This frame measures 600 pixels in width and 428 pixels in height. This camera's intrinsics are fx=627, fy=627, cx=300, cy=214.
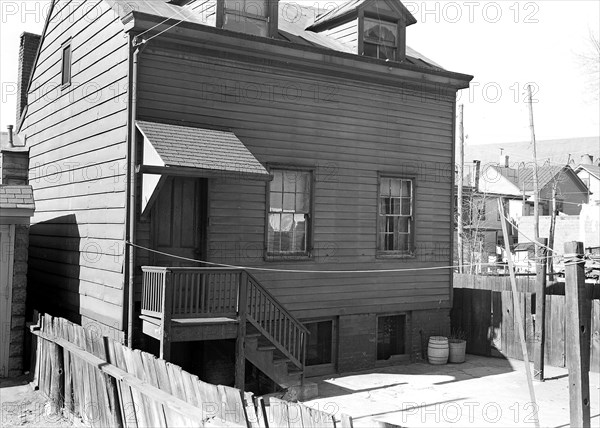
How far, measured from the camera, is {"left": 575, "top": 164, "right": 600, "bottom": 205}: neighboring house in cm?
6231

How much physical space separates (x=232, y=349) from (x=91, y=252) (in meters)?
3.54

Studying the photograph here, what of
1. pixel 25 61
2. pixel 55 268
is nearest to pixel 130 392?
pixel 55 268

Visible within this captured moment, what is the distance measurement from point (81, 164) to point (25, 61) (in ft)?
23.1

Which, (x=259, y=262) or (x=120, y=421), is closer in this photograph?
(x=120, y=421)

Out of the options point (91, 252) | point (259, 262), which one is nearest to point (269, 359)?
point (259, 262)

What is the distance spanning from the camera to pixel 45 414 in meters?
10.6

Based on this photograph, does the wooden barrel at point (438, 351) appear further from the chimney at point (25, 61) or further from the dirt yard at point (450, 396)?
the chimney at point (25, 61)

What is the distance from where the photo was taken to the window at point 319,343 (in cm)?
1380

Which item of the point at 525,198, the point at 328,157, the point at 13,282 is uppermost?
the point at 525,198

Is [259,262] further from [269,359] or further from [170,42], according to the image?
[170,42]

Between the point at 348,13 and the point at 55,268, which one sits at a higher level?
the point at 348,13

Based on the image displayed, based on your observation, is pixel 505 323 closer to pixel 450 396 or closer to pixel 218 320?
pixel 450 396

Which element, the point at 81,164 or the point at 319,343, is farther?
the point at 319,343

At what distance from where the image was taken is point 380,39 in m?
15.1
